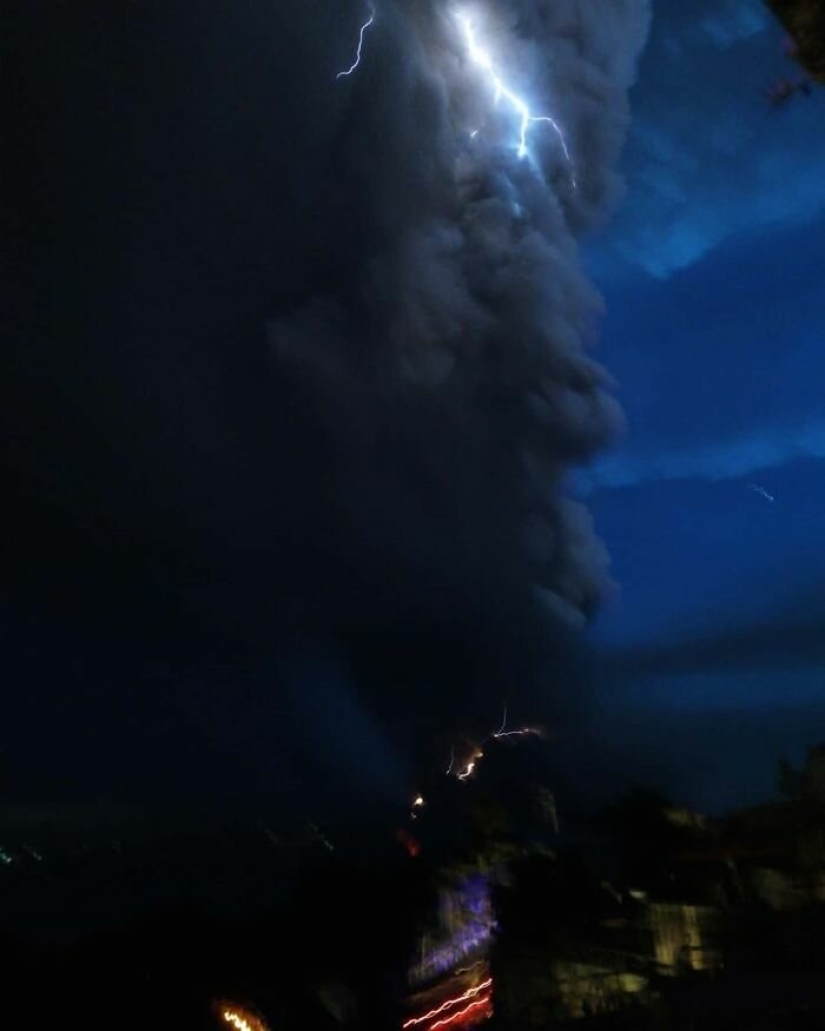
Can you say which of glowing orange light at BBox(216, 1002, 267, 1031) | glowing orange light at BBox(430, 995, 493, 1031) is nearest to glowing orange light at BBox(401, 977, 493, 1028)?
glowing orange light at BBox(430, 995, 493, 1031)

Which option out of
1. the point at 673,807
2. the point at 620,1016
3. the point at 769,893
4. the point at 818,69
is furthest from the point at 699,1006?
the point at 818,69

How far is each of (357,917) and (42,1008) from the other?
12.8 m

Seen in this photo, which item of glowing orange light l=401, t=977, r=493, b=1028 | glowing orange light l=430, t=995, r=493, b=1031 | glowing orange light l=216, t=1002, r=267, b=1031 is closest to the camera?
glowing orange light l=216, t=1002, r=267, b=1031

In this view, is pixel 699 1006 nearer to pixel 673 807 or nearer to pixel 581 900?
pixel 581 900

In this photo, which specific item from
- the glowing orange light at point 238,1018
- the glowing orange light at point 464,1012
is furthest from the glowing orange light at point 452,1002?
the glowing orange light at point 238,1018

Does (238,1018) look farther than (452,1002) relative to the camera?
No

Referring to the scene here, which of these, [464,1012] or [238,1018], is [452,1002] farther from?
[238,1018]

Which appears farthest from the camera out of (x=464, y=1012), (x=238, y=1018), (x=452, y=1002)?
(x=452, y=1002)

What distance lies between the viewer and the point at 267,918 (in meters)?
29.3

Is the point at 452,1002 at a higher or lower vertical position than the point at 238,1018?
higher

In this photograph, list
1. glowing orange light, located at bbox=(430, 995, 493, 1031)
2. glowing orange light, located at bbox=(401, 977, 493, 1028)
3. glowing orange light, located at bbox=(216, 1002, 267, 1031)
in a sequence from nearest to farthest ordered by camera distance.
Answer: glowing orange light, located at bbox=(216, 1002, 267, 1031), glowing orange light, located at bbox=(430, 995, 493, 1031), glowing orange light, located at bbox=(401, 977, 493, 1028)

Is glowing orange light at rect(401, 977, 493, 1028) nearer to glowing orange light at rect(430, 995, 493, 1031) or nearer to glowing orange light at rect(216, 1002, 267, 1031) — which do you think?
glowing orange light at rect(430, 995, 493, 1031)

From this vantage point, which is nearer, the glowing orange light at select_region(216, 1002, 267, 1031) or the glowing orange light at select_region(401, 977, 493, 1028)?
the glowing orange light at select_region(216, 1002, 267, 1031)

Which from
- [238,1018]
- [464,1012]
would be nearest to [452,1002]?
[464,1012]
